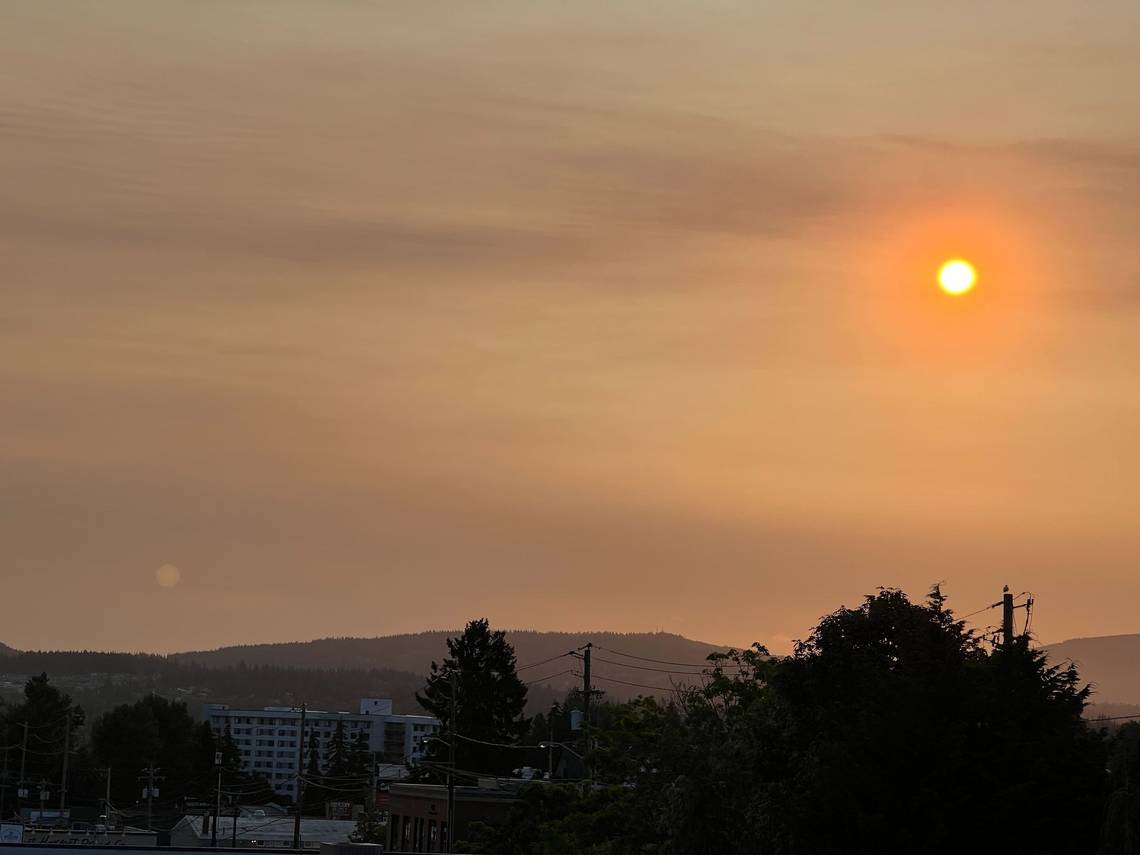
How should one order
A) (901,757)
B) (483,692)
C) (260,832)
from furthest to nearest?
(260,832) → (483,692) → (901,757)

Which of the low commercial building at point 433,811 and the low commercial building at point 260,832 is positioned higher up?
the low commercial building at point 433,811

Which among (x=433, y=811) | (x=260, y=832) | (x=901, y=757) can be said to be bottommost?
(x=260, y=832)

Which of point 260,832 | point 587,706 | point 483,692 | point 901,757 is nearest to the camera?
point 901,757

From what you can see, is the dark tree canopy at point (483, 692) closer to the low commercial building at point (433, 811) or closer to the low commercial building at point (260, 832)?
the low commercial building at point (260, 832)

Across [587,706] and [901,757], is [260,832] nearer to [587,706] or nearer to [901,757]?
[587,706]

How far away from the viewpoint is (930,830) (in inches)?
1829

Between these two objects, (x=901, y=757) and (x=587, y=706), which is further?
(x=587, y=706)

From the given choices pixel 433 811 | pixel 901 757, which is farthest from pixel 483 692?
pixel 901 757

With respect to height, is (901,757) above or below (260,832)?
above

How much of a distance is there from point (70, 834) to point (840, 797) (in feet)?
326

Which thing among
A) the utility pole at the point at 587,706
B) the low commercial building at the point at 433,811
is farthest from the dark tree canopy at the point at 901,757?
the low commercial building at the point at 433,811

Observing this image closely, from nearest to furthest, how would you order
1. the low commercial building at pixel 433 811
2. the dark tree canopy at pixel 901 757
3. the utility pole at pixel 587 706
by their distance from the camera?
the dark tree canopy at pixel 901 757 < the utility pole at pixel 587 706 < the low commercial building at pixel 433 811

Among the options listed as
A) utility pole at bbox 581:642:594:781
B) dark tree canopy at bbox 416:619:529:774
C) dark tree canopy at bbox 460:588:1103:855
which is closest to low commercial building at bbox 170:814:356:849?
dark tree canopy at bbox 416:619:529:774

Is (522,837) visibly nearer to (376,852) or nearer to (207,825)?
(376,852)
